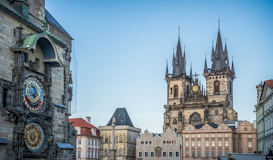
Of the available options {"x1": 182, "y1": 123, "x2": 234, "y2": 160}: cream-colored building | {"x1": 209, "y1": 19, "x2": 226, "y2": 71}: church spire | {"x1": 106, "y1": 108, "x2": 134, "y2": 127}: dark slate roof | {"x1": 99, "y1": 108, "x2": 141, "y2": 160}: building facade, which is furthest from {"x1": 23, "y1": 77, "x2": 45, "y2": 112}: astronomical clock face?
{"x1": 209, "y1": 19, "x2": 226, "y2": 71}: church spire

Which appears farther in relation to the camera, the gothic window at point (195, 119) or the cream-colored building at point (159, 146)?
the gothic window at point (195, 119)

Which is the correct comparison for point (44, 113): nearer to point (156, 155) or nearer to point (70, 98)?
point (70, 98)

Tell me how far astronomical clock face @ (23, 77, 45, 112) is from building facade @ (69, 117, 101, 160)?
5442 centimetres

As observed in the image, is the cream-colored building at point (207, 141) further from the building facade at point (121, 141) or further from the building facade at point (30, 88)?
the building facade at point (30, 88)

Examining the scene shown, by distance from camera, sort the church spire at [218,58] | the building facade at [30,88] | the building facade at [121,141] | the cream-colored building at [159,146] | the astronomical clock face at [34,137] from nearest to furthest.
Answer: the building facade at [30,88]
the astronomical clock face at [34,137]
the cream-colored building at [159,146]
the building facade at [121,141]
the church spire at [218,58]

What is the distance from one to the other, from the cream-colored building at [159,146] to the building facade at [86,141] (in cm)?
881

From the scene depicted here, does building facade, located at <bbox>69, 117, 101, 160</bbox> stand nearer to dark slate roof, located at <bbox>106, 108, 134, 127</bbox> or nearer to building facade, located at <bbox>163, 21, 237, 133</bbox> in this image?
A: dark slate roof, located at <bbox>106, 108, 134, 127</bbox>

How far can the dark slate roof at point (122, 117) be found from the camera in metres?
87.6

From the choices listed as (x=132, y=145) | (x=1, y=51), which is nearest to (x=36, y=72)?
(x=1, y=51)

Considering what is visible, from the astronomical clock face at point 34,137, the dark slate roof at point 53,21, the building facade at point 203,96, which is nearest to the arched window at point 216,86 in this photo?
the building facade at point 203,96

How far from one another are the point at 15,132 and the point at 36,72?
3.67 m

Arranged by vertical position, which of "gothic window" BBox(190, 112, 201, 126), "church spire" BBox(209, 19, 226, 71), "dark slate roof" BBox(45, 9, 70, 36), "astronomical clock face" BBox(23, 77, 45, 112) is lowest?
"astronomical clock face" BBox(23, 77, 45, 112)

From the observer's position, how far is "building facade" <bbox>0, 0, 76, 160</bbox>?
60.3 ft

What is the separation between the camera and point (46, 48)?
21.5 meters
